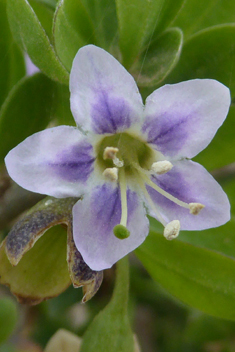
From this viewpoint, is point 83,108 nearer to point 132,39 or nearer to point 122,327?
point 132,39

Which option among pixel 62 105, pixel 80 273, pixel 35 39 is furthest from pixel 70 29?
pixel 80 273

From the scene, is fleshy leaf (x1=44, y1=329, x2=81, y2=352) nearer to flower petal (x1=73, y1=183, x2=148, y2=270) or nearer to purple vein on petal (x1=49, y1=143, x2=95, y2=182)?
flower petal (x1=73, y1=183, x2=148, y2=270)

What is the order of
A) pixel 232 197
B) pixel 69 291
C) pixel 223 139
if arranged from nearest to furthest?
pixel 223 139 → pixel 232 197 → pixel 69 291

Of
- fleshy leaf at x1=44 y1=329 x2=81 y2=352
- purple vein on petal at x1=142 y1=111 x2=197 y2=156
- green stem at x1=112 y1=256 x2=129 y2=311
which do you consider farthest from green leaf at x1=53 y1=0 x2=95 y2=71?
fleshy leaf at x1=44 y1=329 x2=81 y2=352

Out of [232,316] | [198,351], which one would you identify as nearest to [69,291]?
[198,351]

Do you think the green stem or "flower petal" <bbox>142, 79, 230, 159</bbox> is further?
the green stem

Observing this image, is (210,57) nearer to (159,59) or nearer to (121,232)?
(159,59)
